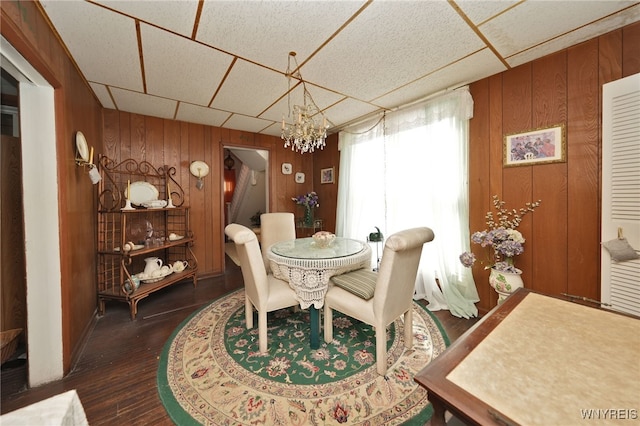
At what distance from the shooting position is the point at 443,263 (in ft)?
8.47

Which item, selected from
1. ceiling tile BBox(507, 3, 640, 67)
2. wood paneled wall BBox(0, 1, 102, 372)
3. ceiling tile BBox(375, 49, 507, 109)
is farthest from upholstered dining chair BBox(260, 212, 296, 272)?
ceiling tile BBox(507, 3, 640, 67)

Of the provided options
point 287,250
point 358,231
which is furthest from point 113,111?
point 358,231

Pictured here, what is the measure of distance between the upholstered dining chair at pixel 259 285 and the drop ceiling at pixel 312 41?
141 centimetres

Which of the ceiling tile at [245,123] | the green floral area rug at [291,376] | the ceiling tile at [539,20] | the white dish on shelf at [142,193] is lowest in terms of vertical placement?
the green floral area rug at [291,376]

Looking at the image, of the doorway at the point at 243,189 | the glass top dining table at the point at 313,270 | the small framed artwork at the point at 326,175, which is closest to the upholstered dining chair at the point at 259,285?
the glass top dining table at the point at 313,270

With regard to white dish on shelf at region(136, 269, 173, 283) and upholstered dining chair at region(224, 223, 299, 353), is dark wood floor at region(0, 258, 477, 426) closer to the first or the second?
white dish on shelf at region(136, 269, 173, 283)

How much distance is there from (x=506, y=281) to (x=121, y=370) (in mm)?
3137

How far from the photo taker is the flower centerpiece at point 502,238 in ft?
6.63

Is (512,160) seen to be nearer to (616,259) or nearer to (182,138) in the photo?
(616,259)

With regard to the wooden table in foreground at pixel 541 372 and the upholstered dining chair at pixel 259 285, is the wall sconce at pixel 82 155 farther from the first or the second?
the wooden table in foreground at pixel 541 372

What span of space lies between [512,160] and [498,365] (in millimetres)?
2137

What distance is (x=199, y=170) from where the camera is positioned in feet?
11.5

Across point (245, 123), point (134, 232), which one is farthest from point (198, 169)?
point (134, 232)

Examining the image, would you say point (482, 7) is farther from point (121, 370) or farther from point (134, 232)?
point (134, 232)
